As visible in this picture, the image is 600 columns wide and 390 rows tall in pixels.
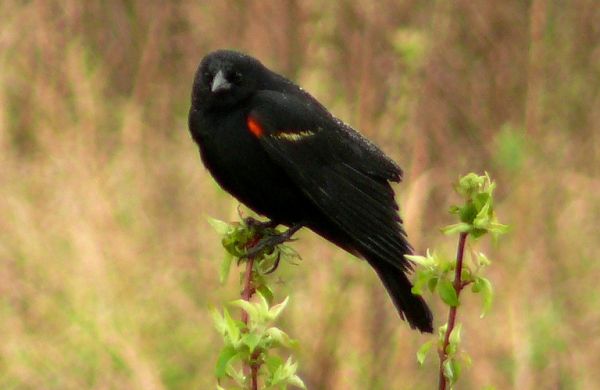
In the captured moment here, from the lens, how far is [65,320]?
476 centimetres

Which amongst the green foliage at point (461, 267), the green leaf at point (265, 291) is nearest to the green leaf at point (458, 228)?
the green foliage at point (461, 267)

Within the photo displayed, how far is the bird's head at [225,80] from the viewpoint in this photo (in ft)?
10.3

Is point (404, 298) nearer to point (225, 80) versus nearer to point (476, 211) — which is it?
point (225, 80)

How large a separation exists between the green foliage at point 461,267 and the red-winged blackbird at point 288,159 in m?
1.30

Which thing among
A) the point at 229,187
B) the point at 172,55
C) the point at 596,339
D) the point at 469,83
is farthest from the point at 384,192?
the point at 172,55

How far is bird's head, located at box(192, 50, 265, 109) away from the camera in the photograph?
3.14 metres

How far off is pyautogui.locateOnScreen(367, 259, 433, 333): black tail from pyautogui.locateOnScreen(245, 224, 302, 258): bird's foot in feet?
0.74

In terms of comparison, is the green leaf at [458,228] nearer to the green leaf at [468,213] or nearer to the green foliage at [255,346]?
the green leaf at [468,213]

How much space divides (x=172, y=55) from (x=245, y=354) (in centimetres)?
502

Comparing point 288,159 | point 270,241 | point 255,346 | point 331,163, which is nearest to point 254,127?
point 288,159

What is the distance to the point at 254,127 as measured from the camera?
3092 millimetres

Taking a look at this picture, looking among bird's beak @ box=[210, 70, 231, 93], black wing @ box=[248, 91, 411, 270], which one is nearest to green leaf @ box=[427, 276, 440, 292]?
black wing @ box=[248, 91, 411, 270]

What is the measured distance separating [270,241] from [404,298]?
1.12 ft

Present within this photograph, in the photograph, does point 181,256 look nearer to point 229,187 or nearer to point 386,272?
point 229,187
